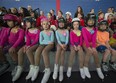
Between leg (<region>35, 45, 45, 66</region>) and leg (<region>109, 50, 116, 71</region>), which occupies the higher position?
leg (<region>35, 45, 45, 66</region>)

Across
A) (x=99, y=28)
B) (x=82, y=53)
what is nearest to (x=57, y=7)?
(x=99, y=28)

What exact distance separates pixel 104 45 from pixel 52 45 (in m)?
1.08

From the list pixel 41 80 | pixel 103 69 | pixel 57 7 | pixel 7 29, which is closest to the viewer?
pixel 41 80

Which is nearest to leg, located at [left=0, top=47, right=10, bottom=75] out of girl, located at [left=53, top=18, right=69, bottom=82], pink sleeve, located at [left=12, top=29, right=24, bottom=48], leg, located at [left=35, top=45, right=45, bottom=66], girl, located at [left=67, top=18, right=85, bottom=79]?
pink sleeve, located at [left=12, top=29, right=24, bottom=48]

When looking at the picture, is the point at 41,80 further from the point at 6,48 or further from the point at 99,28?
the point at 99,28

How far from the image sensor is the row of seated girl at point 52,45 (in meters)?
2.99

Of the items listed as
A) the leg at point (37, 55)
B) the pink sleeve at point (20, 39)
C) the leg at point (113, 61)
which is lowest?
the leg at point (113, 61)

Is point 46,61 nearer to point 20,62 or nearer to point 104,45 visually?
point 20,62

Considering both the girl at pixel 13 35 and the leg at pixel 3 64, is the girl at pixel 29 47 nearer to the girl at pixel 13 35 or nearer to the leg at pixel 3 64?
the girl at pixel 13 35

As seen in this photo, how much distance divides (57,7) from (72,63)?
19.9 feet

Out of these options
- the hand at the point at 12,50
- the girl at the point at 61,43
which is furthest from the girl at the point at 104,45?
the hand at the point at 12,50

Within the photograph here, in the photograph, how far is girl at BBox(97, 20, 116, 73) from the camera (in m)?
3.12

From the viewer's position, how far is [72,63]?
303cm

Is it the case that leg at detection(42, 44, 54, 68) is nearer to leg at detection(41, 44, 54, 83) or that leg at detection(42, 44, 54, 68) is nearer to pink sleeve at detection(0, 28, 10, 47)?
leg at detection(41, 44, 54, 83)
